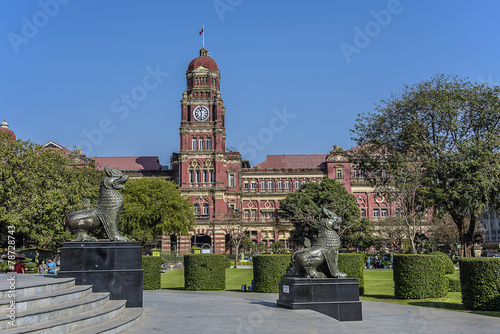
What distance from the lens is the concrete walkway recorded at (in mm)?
9312

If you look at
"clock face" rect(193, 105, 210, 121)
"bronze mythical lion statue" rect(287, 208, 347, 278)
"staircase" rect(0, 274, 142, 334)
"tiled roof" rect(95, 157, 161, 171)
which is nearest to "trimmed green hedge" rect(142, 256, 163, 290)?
"bronze mythical lion statue" rect(287, 208, 347, 278)

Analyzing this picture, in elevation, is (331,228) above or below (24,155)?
below

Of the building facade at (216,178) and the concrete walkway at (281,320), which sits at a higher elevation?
the building facade at (216,178)

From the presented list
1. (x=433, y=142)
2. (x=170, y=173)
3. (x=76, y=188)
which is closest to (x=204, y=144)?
(x=170, y=173)

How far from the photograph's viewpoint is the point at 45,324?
318 inches

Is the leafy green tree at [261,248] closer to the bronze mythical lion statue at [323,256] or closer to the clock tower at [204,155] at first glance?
the clock tower at [204,155]

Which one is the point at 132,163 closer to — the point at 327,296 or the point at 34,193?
the point at 34,193

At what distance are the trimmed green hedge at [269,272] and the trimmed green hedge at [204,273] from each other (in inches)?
67.7

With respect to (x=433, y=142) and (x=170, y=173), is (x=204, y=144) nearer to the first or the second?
(x=170, y=173)

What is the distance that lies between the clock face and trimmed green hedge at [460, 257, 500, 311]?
2103 inches

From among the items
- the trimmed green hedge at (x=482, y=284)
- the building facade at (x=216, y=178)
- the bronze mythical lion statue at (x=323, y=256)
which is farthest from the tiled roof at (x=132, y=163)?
the bronze mythical lion statue at (x=323, y=256)

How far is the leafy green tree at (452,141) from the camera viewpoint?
2475cm

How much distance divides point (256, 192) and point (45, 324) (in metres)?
65.5

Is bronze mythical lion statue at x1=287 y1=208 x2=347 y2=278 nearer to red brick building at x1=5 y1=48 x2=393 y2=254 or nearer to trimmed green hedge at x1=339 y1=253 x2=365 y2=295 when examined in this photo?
trimmed green hedge at x1=339 y1=253 x2=365 y2=295
